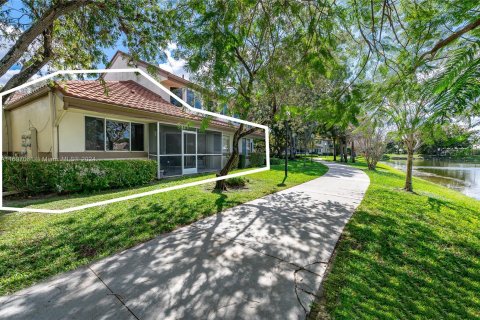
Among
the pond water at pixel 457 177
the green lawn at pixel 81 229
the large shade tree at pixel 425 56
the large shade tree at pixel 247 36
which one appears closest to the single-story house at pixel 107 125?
the large shade tree at pixel 247 36

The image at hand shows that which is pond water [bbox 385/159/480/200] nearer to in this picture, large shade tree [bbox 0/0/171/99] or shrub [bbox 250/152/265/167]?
shrub [bbox 250/152/265/167]

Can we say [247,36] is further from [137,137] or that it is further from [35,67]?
Result: [137,137]

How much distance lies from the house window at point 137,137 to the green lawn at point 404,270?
9.51m

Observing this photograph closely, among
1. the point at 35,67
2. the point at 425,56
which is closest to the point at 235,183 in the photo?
the point at 35,67

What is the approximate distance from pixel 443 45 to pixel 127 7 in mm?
6563

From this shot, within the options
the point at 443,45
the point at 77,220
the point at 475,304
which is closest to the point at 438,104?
the point at 443,45

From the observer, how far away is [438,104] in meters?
1.50

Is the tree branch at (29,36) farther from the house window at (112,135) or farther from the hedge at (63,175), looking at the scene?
the house window at (112,135)

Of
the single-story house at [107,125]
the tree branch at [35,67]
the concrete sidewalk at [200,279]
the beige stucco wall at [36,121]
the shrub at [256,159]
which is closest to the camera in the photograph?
the concrete sidewalk at [200,279]

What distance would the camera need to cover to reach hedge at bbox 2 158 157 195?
659 cm

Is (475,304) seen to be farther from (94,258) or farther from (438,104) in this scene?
(94,258)

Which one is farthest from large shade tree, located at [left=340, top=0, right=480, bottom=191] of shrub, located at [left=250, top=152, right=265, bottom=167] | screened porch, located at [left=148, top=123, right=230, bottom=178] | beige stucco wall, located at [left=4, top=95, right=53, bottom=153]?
shrub, located at [left=250, top=152, right=265, bottom=167]

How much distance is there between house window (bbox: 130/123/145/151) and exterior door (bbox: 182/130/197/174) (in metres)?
2.17

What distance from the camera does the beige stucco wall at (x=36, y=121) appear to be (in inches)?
324
